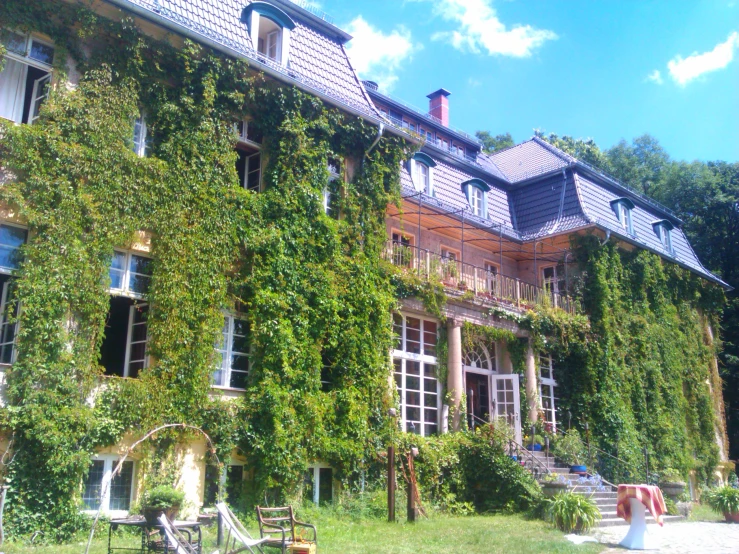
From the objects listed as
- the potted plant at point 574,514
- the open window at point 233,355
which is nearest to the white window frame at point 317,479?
the open window at point 233,355

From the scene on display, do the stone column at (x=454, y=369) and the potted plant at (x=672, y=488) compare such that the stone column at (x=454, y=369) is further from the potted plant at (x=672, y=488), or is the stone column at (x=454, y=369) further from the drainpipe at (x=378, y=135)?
the potted plant at (x=672, y=488)

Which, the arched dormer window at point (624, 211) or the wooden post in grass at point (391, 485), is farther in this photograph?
the arched dormer window at point (624, 211)

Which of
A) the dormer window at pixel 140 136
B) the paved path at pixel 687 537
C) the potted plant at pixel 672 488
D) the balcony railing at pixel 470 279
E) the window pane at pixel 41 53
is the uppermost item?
the window pane at pixel 41 53

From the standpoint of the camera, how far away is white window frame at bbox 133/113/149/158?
13.7m

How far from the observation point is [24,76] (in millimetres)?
12688

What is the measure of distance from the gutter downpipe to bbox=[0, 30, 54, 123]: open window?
1.56 metres

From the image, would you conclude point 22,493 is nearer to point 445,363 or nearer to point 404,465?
point 404,465

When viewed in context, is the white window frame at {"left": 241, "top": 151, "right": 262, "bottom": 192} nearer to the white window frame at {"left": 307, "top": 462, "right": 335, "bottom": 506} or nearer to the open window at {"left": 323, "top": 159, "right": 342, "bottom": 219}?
the open window at {"left": 323, "top": 159, "right": 342, "bottom": 219}

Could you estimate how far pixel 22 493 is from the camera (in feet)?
35.3

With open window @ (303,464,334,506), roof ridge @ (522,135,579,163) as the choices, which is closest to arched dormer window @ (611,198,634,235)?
roof ridge @ (522,135,579,163)

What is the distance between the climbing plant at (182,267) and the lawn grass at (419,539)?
0.89m

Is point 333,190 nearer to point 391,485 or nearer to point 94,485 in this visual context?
point 391,485

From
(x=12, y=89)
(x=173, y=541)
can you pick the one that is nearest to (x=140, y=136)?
(x=12, y=89)

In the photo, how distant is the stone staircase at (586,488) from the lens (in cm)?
1645
